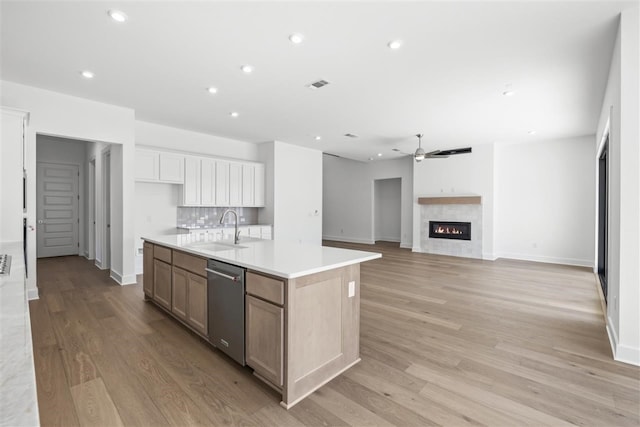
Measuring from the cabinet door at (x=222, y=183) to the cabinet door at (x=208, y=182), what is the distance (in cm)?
9

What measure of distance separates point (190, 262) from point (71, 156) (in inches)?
258

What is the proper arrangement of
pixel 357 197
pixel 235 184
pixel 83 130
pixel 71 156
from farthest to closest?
pixel 357 197, pixel 71 156, pixel 235 184, pixel 83 130

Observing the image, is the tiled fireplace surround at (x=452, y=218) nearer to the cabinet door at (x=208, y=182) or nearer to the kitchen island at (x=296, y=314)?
the cabinet door at (x=208, y=182)

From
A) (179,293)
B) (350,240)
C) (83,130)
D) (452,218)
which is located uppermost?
(83,130)

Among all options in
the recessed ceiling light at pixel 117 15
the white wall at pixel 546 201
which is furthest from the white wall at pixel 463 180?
the recessed ceiling light at pixel 117 15

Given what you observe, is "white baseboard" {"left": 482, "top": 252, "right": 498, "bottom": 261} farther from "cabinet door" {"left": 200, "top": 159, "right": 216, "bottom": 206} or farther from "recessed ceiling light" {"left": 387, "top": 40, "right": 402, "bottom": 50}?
"cabinet door" {"left": 200, "top": 159, "right": 216, "bottom": 206}

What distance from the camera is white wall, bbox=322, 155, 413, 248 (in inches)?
371

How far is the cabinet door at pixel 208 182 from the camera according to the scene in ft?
19.8

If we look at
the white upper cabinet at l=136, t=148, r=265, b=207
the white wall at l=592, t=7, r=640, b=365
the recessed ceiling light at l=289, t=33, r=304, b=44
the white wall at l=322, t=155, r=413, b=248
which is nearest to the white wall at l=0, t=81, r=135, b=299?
the white upper cabinet at l=136, t=148, r=265, b=207

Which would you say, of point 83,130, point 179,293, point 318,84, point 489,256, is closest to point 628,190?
point 318,84

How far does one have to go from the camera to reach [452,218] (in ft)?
25.9

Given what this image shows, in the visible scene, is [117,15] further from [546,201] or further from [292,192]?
[546,201]

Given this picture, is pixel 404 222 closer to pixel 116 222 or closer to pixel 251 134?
pixel 251 134

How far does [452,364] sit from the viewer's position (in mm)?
2480
